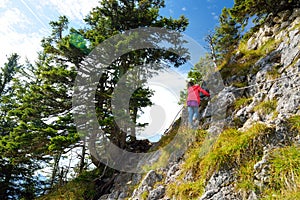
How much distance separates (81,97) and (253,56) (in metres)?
8.06

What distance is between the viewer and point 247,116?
266 inches

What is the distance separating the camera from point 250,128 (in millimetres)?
5590

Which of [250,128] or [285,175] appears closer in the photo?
[285,175]

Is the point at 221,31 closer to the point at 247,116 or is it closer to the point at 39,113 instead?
the point at 247,116

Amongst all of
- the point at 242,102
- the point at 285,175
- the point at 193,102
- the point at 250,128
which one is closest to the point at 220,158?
the point at 250,128

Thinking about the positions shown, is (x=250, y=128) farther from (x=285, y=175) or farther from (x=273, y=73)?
(x=273, y=73)

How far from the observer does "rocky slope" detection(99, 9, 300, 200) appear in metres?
4.68

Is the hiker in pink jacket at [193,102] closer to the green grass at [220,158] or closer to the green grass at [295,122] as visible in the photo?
the green grass at [220,158]

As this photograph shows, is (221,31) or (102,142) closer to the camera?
(102,142)

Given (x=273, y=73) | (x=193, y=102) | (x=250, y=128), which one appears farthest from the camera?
(x=193, y=102)

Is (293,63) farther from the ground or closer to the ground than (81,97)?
closer to the ground

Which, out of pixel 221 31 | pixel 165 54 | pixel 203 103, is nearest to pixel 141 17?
pixel 165 54

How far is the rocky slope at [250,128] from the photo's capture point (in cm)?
468

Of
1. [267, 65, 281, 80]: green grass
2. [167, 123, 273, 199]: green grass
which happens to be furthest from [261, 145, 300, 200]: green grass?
[267, 65, 281, 80]: green grass
